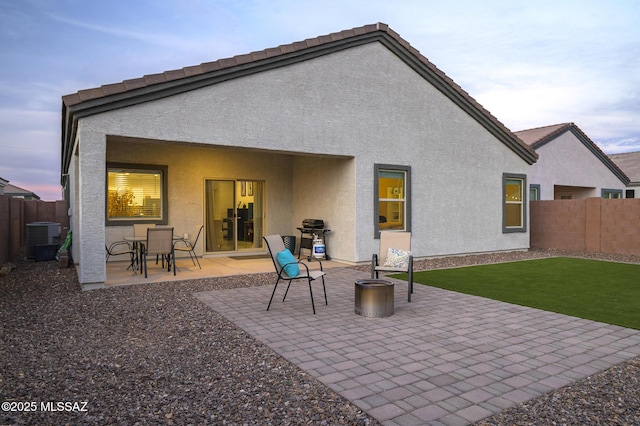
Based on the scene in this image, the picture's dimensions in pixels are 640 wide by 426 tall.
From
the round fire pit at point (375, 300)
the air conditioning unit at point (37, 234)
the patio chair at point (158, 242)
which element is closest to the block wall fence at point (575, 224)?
the air conditioning unit at point (37, 234)

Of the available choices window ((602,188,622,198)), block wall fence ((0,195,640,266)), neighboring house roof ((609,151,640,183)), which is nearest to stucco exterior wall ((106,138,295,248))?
block wall fence ((0,195,640,266))

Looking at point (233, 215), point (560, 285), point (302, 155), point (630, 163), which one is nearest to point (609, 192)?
point (630, 163)

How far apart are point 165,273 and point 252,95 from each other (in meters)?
4.27

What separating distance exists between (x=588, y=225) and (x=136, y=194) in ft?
48.3

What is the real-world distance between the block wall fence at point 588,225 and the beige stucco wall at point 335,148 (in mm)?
2175

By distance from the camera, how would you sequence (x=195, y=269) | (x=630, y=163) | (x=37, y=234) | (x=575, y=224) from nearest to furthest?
(x=195, y=269)
(x=37, y=234)
(x=575, y=224)
(x=630, y=163)

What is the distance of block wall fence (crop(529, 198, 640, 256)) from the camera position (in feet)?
43.9

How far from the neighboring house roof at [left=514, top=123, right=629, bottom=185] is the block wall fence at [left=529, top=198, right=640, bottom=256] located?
468 centimetres

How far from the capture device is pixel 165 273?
8.88 m

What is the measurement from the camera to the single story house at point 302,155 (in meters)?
7.62

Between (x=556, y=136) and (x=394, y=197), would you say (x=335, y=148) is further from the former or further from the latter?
(x=556, y=136)

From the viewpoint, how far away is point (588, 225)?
14375 mm

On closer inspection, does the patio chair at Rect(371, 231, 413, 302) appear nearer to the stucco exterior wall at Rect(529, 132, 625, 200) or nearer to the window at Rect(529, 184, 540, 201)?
the window at Rect(529, 184, 540, 201)

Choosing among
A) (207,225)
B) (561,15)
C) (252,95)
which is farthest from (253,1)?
(561,15)
